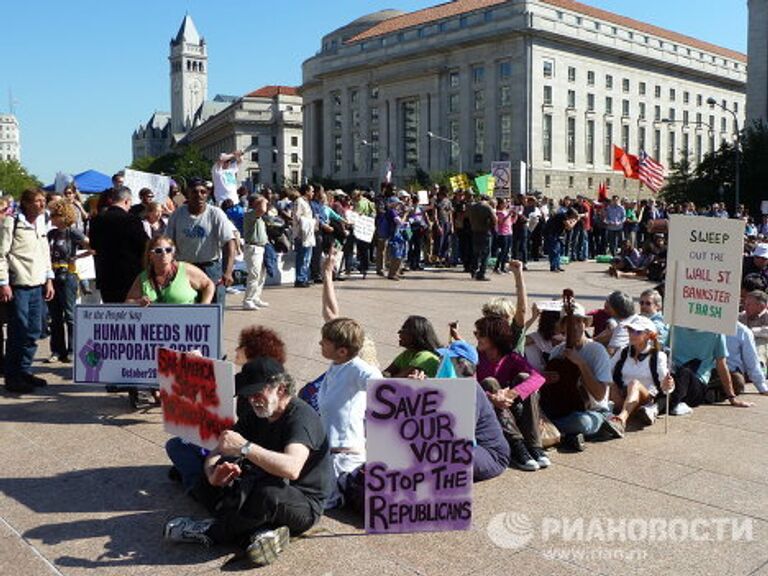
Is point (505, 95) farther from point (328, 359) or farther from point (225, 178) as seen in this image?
point (328, 359)

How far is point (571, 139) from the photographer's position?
294 feet

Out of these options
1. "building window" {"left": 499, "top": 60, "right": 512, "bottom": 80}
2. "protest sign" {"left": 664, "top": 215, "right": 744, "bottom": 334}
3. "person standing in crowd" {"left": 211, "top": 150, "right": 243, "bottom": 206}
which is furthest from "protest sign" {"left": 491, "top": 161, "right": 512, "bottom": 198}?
"building window" {"left": 499, "top": 60, "right": 512, "bottom": 80}

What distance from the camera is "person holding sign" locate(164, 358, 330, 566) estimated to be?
426 centimetres

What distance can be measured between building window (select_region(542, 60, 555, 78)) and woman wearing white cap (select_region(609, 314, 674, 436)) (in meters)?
82.0

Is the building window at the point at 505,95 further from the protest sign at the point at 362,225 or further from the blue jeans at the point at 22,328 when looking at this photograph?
the blue jeans at the point at 22,328

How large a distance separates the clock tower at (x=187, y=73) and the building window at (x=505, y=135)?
122486 millimetres

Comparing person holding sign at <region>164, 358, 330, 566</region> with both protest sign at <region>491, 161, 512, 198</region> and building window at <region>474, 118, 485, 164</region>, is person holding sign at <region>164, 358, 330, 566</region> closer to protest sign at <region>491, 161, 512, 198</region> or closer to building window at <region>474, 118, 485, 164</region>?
protest sign at <region>491, 161, 512, 198</region>

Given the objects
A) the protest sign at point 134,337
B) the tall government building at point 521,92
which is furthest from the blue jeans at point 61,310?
the tall government building at point 521,92

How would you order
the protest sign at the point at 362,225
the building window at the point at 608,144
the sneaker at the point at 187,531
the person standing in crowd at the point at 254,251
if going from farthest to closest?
the building window at the point at 608,144, the protest sign at the point at 362,225, the person standing in crowd at the point at 254,251, the sneaker at the point at 187,531

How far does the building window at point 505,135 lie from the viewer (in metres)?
86.8

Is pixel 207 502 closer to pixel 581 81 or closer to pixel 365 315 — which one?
pixel 365 315

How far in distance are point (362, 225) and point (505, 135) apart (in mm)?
72753

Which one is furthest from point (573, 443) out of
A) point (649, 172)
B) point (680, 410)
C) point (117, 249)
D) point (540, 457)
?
point (649, 172)

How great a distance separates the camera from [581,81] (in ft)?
292
